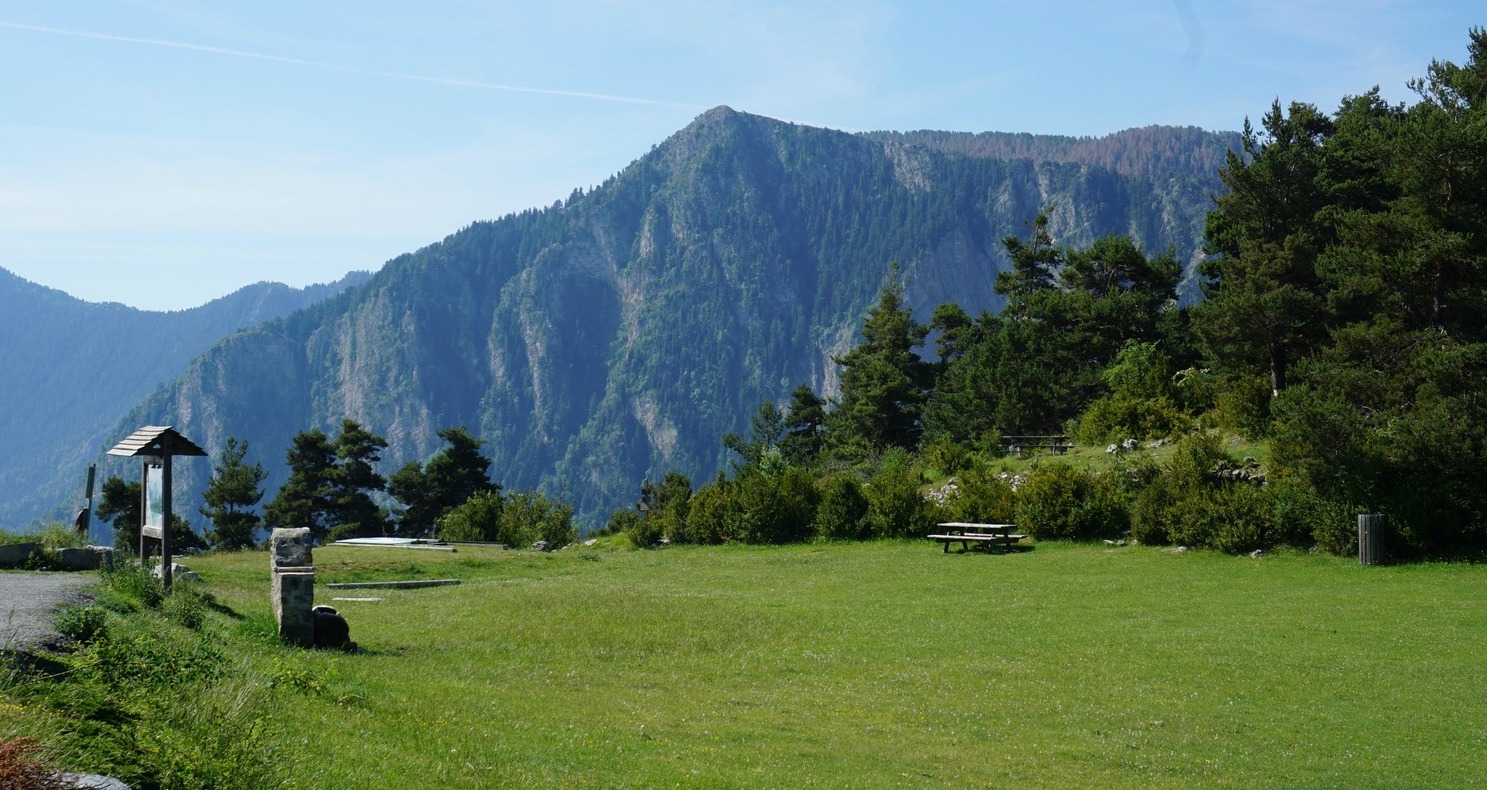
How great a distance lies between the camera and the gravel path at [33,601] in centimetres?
880

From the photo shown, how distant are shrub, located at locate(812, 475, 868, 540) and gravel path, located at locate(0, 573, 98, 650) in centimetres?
2606

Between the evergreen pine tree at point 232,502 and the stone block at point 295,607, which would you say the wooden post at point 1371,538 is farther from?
the evergreen pine tree at point 232,502

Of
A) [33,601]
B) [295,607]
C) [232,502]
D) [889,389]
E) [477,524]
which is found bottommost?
[477,524]

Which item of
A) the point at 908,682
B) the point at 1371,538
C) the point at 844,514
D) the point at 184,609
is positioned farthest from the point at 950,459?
the point at 184,609

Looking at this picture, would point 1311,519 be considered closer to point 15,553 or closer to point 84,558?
point 84,558

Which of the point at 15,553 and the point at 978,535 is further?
the point at 978,535

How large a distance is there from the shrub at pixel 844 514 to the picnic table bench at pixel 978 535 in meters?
3.51

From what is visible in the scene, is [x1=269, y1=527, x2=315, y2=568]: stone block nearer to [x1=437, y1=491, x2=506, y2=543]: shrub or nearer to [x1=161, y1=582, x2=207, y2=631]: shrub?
[x1=161, y1=582, x2=207, y2=631]: shrub

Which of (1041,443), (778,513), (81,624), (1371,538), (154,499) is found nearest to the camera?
(81,624)

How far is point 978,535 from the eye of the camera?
111ft

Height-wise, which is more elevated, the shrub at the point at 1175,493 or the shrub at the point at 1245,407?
the shrub at the point at 1245,407

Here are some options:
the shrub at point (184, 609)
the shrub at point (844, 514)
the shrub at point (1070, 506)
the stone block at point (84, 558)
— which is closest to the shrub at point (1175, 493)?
the shrub at point (1070, 506)

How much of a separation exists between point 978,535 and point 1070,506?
10.0 feet

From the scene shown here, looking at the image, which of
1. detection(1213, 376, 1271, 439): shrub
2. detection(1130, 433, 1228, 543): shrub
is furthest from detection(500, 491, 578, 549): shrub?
detection(1213, 376, 1271, 439): shrub
